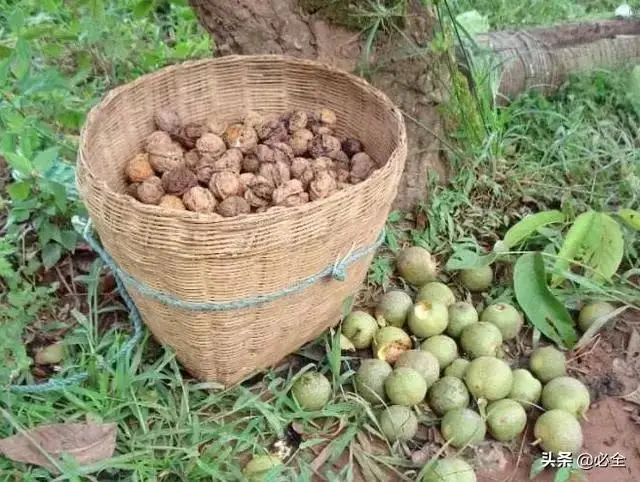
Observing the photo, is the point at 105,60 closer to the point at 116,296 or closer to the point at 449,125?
the point at 116,296

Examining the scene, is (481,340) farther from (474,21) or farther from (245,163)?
(474,21)

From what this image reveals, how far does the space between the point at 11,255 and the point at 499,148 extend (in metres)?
1.85

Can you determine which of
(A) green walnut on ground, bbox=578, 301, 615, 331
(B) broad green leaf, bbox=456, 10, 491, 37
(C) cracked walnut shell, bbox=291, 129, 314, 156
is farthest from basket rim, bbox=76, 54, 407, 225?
(B) broad green leaf, bbox=456, 10, 491, 37

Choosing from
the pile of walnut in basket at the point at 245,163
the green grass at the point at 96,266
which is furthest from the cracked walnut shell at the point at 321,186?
the green grass at the point at 96,266

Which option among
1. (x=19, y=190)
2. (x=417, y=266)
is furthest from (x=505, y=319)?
(x=19, y=190)

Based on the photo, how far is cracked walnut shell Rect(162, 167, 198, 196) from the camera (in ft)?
7.74

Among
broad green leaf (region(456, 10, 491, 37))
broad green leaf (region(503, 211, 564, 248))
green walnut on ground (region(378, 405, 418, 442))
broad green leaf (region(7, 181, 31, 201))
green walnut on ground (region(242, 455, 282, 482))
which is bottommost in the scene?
green walnut on ground (region(242, 455, 282, 482))

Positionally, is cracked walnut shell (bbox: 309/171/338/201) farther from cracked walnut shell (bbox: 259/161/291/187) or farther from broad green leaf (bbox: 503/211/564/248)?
broad green leaf (bbox: 503/211/564/248)

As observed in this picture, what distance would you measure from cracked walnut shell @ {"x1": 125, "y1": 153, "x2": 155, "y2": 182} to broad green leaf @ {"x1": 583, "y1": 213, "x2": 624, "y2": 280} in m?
1.45

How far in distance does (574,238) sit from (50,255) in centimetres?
177

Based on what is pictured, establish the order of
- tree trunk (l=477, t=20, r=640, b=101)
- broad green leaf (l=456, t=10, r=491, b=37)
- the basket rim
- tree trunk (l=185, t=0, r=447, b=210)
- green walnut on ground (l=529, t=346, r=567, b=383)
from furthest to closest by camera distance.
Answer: broad green leaf (l=456, t=10, r=491, b=37), tree trunk (l=477, t=20, r=640, b=101), tree trunk (l=185, t=0, r=447, b=210), green walnut on ground (l=529, t=346, r=567, b=383), the basket rim

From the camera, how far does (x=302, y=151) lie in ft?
8.41

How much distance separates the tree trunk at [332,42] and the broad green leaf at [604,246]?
2.17ft

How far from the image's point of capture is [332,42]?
2.76 m
